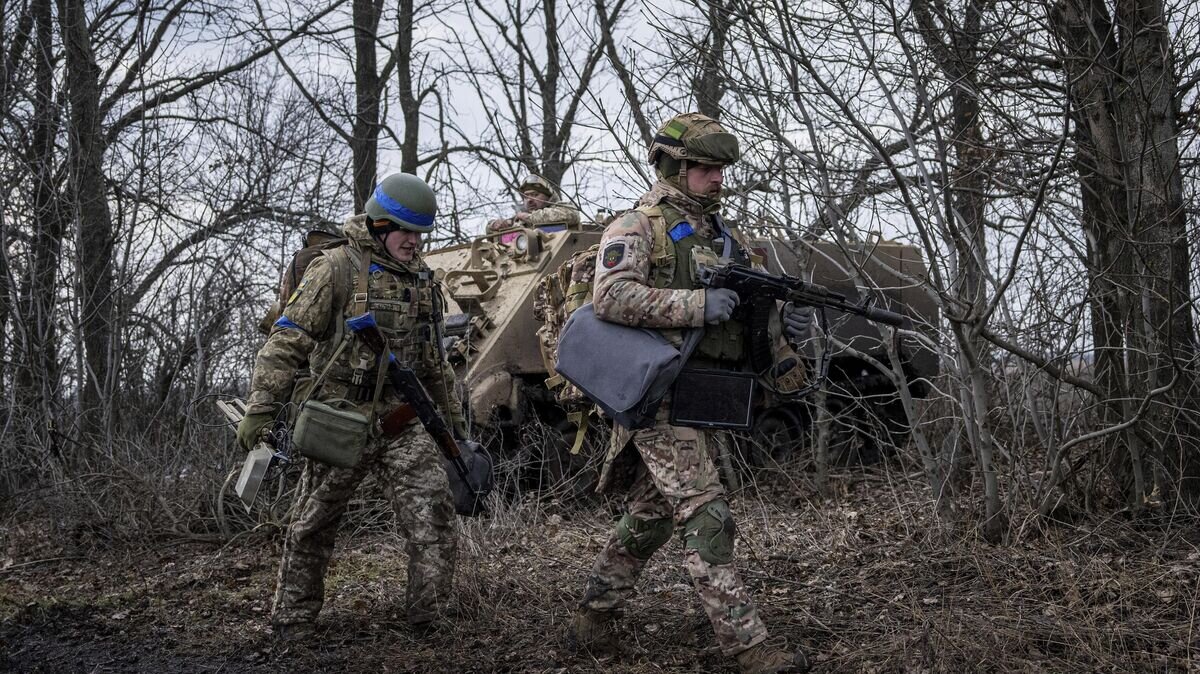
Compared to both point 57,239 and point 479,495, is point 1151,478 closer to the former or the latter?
point 479,495

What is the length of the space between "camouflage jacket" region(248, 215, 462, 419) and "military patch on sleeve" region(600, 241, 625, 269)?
4.28 feet

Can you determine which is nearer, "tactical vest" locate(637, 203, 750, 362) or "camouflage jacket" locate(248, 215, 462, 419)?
"tactical vest" locate(637, 203, 750, 362)

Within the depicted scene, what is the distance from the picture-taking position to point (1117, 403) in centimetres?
611

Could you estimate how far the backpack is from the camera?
5.19m

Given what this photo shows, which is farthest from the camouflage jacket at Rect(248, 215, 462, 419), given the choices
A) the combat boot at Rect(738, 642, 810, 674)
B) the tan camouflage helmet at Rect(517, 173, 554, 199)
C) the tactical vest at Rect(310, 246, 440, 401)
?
the tan camouflage helmet at Rect(517, 173, 554, 199)

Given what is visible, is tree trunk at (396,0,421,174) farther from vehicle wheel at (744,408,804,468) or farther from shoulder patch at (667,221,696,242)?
shoulder patch at (667,221,696,242)

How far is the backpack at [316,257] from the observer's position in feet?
17.0

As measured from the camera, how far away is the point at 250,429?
5.02 m

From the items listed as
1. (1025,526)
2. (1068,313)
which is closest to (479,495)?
(1025,526)

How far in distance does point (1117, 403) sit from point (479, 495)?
322 cm

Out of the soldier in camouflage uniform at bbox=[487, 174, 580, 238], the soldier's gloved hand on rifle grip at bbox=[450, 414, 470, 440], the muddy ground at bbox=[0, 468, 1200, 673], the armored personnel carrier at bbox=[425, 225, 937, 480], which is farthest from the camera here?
the soldier in camouflage uniform at bbox=[487, 174, 580, 238]

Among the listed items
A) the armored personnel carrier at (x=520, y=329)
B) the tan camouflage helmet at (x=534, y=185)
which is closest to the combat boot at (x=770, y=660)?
the armored personnel carrier at (x=520, y=329)

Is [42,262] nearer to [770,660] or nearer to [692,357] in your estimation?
[692,357]

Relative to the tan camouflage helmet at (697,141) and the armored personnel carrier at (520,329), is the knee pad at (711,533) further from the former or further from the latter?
the armored personnel carrier at (520,329)
